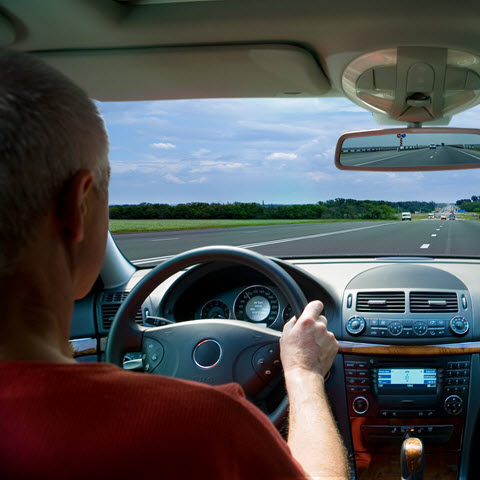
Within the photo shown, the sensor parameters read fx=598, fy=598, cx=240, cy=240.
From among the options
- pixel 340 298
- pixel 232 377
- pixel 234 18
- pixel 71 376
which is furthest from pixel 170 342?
pixel 71 376

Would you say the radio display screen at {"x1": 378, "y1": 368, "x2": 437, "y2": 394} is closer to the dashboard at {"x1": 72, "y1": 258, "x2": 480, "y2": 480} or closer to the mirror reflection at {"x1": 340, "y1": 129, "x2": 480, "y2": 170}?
the dashboard at {"x1": 72, "y1": 258, "x2": 480, "y2": 480}

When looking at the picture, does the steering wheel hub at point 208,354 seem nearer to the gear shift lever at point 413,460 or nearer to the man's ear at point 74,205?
the gear shift lever at point 413,460

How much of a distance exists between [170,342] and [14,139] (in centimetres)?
212

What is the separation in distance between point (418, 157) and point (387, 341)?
126 centimetres

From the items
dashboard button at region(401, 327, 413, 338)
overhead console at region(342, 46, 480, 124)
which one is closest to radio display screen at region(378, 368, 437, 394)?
dashboard button at region(401, 327, 413, 338)

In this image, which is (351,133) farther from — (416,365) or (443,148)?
(416,365)

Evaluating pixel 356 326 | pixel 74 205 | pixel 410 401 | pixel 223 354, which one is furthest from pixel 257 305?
pixel 74 205

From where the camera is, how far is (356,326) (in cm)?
399

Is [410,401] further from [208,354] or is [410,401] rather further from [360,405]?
[208,354]

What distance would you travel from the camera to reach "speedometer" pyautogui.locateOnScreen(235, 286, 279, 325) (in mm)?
3822

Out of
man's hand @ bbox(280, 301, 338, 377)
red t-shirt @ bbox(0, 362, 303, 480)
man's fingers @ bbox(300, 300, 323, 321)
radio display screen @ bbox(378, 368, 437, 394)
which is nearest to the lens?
red t-shirt @ bbox(0, 362, 303, 480)

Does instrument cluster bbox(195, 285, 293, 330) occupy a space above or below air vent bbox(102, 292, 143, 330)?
above

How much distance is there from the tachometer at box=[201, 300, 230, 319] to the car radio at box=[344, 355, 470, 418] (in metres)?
0.87

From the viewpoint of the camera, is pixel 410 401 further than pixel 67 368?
Yes
